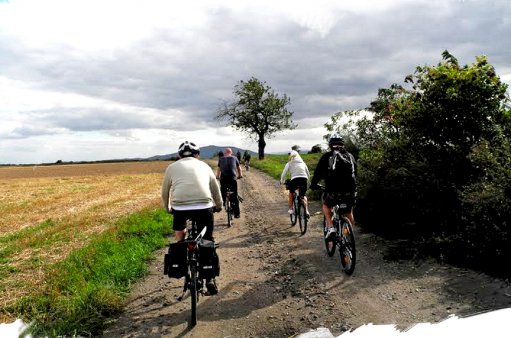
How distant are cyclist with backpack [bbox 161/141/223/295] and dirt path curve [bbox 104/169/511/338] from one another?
2.26 ft

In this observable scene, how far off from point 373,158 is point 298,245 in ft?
14.6

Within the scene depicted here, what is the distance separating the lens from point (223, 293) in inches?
273

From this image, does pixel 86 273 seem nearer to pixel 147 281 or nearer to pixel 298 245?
pixel 147 281

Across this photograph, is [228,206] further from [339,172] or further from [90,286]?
[90,286]

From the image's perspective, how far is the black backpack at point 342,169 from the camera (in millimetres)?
7645

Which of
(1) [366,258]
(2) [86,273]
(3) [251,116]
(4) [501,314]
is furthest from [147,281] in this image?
(3) [251,116]

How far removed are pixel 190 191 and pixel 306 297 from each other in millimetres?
2487

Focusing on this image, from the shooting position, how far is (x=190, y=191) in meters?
6.23

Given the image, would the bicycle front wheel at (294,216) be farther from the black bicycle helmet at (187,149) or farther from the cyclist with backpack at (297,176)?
the black bicycle helmet at (187,149)

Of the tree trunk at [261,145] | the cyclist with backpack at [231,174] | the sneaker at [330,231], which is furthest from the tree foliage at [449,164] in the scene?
the tree trunk at [261,145]

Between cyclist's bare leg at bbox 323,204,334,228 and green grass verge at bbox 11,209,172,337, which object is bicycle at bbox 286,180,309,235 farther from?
green grass verge at bbox 11,209,172,337

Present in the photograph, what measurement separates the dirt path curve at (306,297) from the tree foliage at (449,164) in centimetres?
110

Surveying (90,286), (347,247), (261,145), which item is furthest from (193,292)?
(261,145)

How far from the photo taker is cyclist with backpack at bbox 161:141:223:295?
6242 millimetres
